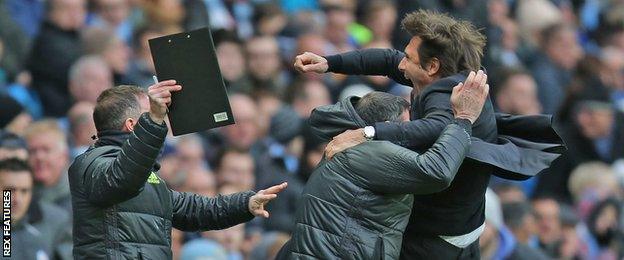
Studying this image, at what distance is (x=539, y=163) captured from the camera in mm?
6516

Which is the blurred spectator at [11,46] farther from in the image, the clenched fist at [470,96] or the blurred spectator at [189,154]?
the clenched fist at [470,96]

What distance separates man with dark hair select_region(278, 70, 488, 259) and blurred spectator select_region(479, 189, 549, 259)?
4118 millimetres

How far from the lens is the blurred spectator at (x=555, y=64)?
13.5 meters

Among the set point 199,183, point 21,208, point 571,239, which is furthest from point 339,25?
point 21,208

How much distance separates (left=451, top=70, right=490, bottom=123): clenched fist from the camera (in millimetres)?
6180

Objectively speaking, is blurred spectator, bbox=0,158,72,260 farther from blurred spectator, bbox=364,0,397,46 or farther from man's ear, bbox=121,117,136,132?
blurred spectator, bbox=364,0,397,46

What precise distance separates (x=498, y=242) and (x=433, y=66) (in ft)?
14.2

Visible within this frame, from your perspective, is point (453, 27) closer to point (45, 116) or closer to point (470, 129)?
point (470, 129)

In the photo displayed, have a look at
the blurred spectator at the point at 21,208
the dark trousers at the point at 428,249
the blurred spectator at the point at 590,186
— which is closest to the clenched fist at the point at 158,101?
the dark trousers at the point at 428,249

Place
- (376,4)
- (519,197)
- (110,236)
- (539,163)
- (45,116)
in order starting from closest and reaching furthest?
(110,236) → (539,163) → (45,116) → (519,197) → (376,4)

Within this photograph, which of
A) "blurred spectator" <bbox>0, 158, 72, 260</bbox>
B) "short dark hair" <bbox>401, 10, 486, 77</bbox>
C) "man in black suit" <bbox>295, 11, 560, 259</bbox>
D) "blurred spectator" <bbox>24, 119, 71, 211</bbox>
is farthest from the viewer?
"blurred spectator" <bbox>24, 119, 71, 211</bbox>

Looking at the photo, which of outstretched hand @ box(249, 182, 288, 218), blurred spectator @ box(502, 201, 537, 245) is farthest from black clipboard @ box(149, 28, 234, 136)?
blurred spectator @ box(502, 201, 537, 245)

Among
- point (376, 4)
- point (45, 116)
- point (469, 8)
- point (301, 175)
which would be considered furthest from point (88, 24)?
point (469, 8)

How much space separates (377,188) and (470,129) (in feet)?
1.39
